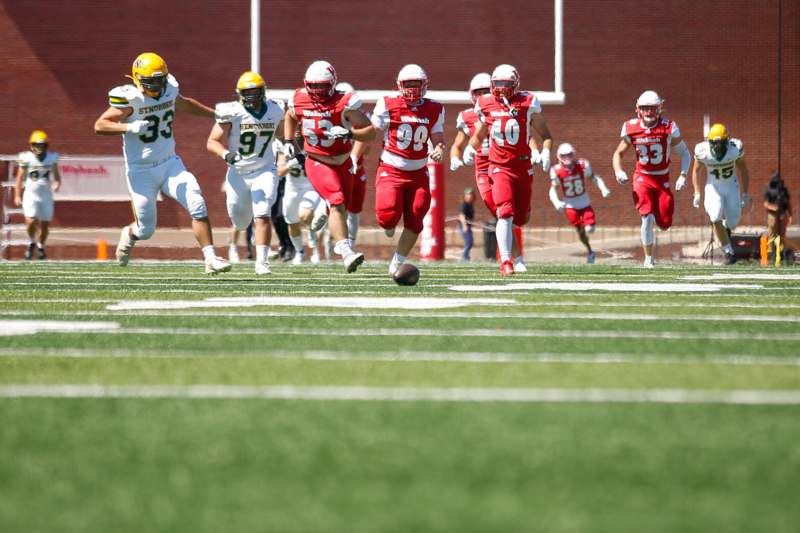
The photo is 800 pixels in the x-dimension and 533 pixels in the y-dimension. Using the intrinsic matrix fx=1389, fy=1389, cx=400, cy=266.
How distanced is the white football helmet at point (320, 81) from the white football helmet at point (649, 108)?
5369 millimetres

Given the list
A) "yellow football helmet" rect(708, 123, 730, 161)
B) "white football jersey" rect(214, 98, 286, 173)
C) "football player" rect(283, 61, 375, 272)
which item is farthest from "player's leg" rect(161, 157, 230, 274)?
"yellow football helmet" rect(708, 123, 730, 161)

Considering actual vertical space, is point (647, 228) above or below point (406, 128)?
below

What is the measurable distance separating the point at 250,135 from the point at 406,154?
1859 millimetres

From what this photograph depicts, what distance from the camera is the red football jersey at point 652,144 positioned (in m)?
16.0

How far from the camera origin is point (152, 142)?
11.4m

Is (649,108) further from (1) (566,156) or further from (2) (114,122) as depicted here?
(2) (114,122)

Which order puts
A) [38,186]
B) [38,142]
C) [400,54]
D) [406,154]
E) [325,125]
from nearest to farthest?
[406,154] → [325,125] → [38,142] → [38,186] → [400,54]

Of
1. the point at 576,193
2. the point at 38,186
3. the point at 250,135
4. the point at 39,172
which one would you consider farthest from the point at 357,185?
the point at 39,172

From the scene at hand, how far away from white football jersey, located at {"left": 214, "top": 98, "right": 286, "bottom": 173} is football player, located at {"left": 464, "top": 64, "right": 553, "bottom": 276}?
81.6 inches

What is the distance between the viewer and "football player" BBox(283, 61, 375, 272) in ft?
38.3

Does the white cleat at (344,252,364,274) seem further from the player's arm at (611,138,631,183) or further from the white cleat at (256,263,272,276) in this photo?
the player's arm at (611,138,631,183)

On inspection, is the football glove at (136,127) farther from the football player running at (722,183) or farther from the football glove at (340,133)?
the football player running at (722,183)

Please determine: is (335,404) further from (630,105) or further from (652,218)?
(630,105)

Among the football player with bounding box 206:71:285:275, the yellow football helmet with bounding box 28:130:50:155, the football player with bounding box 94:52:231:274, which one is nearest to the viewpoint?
the football player with bounding box 94:52:231:274
